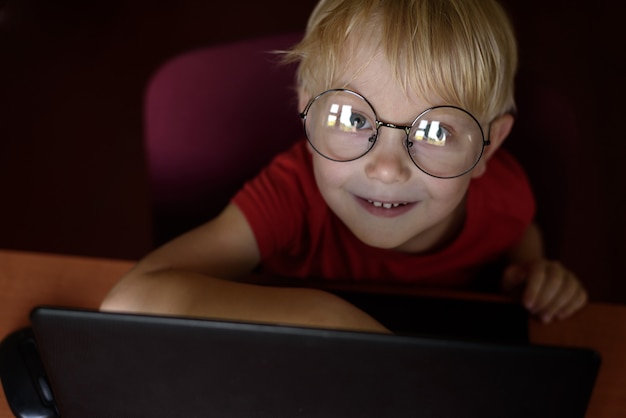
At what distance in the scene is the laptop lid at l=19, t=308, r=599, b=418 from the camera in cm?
61

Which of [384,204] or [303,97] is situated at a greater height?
[303,97]

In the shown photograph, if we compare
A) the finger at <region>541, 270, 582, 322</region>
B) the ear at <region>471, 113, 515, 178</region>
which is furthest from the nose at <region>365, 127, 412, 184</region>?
the finger at <region>541, 270, 582, 322</region>

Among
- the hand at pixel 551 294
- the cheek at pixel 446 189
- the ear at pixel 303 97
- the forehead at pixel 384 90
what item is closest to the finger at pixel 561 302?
the hand at pixel 551 294

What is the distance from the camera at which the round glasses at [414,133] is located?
900 mm

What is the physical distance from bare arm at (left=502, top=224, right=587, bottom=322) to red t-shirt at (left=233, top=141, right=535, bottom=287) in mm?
74

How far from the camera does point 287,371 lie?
639 mm

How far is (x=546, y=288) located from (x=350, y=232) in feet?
0.99

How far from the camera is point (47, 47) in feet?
8.05

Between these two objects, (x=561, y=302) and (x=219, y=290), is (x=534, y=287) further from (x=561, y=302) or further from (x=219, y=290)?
(x=219, y=290)

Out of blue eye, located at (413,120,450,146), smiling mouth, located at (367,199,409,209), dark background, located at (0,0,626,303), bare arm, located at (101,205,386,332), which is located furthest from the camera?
dark background, located at (0,0,626,303)

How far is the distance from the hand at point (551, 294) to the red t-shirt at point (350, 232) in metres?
0.15

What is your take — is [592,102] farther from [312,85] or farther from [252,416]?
[252,416]

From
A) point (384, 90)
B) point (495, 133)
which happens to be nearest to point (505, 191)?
point (495, 133)

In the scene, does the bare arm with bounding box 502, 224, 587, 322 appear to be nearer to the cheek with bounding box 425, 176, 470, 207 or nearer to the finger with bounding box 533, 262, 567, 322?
the finger with bounding box 533, 262, 567, 322
